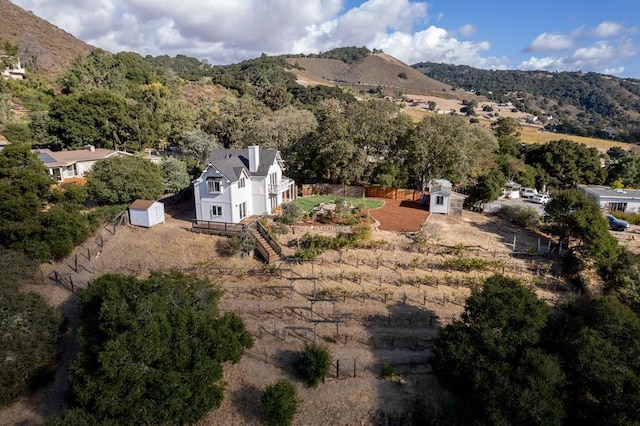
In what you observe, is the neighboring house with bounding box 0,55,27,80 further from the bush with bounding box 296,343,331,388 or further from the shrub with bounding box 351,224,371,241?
the bush with bounding box 296,343,331,388

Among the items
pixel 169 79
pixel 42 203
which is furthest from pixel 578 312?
pixel 169 79

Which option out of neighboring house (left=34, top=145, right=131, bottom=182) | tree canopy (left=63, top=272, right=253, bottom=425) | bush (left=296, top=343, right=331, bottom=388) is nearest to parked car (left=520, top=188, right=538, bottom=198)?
bush (left=296, top=343, right=331, bottom=388)

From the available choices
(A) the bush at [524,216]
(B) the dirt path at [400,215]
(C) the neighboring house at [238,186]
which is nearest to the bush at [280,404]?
(C) the neighboring house at [238,186]

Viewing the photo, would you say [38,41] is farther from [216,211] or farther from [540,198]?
[540,198]

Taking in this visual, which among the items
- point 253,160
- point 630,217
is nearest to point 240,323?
point 253,160

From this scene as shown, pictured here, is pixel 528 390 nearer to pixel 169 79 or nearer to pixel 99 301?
Answer: pixel 99 301
